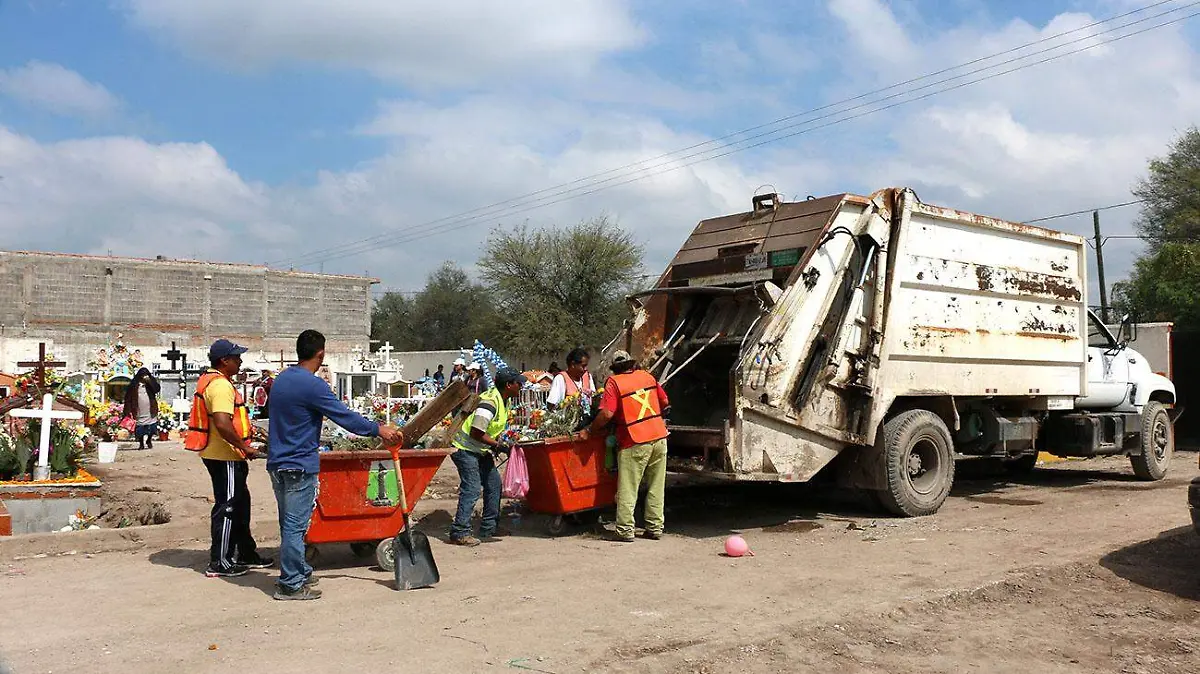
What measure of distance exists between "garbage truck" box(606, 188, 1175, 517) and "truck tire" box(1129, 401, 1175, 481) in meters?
0.92

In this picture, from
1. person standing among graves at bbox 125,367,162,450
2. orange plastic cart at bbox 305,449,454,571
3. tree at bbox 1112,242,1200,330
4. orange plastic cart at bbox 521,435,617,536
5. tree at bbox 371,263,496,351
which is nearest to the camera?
orange plastic cart at bbox 305,449,454,571

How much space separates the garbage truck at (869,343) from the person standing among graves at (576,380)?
536 millimetres

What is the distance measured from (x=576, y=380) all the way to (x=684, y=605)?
3.56 m

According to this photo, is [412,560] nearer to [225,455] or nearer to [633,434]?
A: [225,455]

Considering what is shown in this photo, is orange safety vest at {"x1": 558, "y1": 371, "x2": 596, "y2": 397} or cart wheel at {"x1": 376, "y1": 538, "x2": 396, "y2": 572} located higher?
orange safety vest at {"x1": 558, "y1": 371, "x2": 596, "y2": 397}

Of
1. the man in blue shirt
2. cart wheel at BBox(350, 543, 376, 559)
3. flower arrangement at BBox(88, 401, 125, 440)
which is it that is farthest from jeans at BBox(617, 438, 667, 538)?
flower arrangement at BBox(88, 401, 125, 440)

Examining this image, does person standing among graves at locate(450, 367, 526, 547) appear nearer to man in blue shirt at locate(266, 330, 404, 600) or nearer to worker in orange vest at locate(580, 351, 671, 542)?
worker in orange vest at locate(580, 351, 671, 542)

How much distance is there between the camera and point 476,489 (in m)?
7.40

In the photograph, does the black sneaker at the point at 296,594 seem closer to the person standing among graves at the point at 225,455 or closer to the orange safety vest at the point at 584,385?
the person standing among graves at the point at 225,455

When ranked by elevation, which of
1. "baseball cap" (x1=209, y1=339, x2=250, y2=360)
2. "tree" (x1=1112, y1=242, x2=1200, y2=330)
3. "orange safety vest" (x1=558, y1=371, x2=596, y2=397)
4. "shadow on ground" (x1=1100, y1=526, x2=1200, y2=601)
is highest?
"tree" (x1=1112, y1=242, x2=1200, y2=330)

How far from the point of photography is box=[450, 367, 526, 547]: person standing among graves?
23.8 feet

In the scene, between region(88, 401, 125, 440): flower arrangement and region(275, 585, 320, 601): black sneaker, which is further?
region(88, 401, 125, 440): flower arrangement

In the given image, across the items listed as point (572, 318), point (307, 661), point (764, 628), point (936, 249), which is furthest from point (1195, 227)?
point (307, 661)

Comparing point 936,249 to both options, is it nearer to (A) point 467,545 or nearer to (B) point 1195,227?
(A) point 467,545
